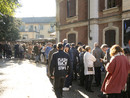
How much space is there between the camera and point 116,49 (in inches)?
161

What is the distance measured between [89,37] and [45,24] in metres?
55.8

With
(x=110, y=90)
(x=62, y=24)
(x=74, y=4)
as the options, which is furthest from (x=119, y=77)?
(x=62, y=24)

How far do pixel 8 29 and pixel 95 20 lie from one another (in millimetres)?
19082

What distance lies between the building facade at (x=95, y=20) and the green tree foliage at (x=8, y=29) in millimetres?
13395

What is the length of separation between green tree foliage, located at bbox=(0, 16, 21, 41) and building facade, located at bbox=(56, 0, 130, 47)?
13.4m

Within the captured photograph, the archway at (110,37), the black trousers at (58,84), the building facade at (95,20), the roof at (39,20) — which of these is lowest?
the black trousers at (58,84)

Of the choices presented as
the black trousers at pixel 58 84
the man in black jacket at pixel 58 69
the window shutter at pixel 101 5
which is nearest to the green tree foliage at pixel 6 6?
the window shutter at pixel 101 5

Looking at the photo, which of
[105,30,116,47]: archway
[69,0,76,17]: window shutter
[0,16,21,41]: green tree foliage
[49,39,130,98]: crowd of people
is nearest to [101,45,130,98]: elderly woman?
[49,39,130,98]: crowd of people

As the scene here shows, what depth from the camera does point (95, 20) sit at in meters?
14.3

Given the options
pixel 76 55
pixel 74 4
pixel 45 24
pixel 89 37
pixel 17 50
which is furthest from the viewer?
pixel 45 24

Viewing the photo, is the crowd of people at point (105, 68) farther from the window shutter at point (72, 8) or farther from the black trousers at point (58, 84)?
the window shutter at point (72, 8)

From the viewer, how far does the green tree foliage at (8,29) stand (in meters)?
28.1

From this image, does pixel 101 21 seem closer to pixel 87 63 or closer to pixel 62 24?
pixel 62 24

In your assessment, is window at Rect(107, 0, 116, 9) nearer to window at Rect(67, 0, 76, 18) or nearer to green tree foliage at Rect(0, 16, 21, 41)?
window at Rect(67, 0, 76, 18)
